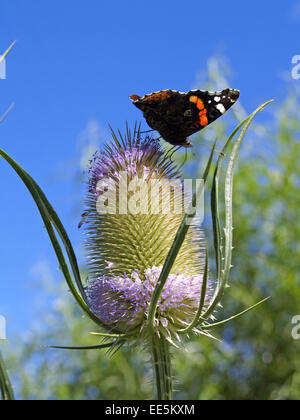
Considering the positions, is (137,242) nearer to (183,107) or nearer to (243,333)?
(183,107)

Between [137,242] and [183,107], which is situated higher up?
[183,107]

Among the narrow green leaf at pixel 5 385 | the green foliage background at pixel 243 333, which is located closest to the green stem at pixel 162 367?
the narrow green leaf at pixel 5 385

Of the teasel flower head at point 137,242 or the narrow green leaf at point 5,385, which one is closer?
the narrow green leaf at point 5,385

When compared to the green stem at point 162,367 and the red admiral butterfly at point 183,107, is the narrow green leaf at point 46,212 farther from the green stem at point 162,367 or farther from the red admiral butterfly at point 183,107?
the red admiral butterfly at point 183,107

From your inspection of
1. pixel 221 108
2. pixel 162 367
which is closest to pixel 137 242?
pixel 162 367
